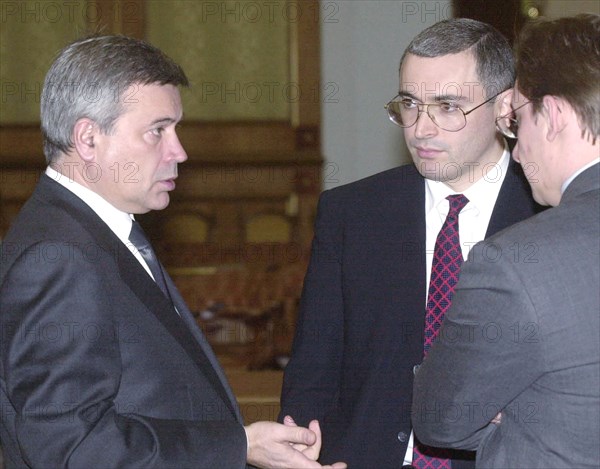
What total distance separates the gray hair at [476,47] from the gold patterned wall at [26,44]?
21.9ft

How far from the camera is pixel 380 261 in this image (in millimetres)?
2484

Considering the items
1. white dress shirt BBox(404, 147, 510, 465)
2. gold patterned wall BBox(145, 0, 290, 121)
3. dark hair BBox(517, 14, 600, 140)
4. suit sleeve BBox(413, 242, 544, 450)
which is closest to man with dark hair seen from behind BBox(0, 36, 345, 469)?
suit sleeve BBox(413, 242, 544, 450)

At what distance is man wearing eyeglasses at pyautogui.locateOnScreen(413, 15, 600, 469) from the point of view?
151cm

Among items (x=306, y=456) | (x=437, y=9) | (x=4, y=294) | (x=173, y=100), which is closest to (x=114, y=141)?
(x=173, y=100)

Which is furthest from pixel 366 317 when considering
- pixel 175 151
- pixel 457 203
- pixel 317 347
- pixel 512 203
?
pixel 175 151

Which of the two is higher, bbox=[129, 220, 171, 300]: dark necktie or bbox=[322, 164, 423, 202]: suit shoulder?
bbox=[322, 164, 423, 202]: suit shoulder

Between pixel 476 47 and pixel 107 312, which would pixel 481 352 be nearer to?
pixel 107 312

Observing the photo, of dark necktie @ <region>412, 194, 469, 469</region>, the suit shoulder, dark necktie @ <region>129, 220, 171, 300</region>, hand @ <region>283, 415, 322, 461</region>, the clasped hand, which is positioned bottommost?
hand @ <region>283, 415, 322, 461</region>

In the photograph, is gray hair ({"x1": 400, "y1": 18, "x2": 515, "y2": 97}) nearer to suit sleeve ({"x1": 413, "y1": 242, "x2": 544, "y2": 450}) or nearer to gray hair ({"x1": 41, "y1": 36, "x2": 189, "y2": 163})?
gray hair ({"x1": 41, "y1": 36, "x2": 189, "y2": 163})

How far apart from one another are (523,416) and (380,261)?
3.05 feet

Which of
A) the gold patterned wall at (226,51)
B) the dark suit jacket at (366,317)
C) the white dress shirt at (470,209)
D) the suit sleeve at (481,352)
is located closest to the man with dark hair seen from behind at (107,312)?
the dark suit jacket at (366,317)

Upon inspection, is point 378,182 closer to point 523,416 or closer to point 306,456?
point 306,456

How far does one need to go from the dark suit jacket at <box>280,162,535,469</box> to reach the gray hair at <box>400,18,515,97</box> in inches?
9.8

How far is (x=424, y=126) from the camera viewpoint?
237cm
